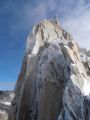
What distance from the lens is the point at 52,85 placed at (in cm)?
4203

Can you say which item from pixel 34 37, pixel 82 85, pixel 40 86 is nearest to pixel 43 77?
pixel 40 86

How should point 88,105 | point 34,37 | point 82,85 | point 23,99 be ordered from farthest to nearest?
1. point 34,37
2. point 23,99
3. point 82,85
4. point 88,105

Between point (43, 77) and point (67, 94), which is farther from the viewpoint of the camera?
point (43, 77)

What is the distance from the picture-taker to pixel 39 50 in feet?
180

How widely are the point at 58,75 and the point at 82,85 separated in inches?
235

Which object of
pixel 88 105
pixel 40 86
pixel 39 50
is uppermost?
pixel 39 50

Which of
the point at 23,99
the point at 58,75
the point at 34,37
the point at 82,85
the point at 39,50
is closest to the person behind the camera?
the point at 82,85

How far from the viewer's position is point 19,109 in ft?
166

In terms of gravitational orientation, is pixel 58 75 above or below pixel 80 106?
above

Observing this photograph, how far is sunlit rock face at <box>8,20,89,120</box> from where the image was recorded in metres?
34.3

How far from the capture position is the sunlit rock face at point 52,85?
34.3 metres

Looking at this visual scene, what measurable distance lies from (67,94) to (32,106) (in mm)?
13325

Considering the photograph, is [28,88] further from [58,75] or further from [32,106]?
[58,75]

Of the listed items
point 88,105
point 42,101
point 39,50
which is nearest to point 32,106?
point 42,101
